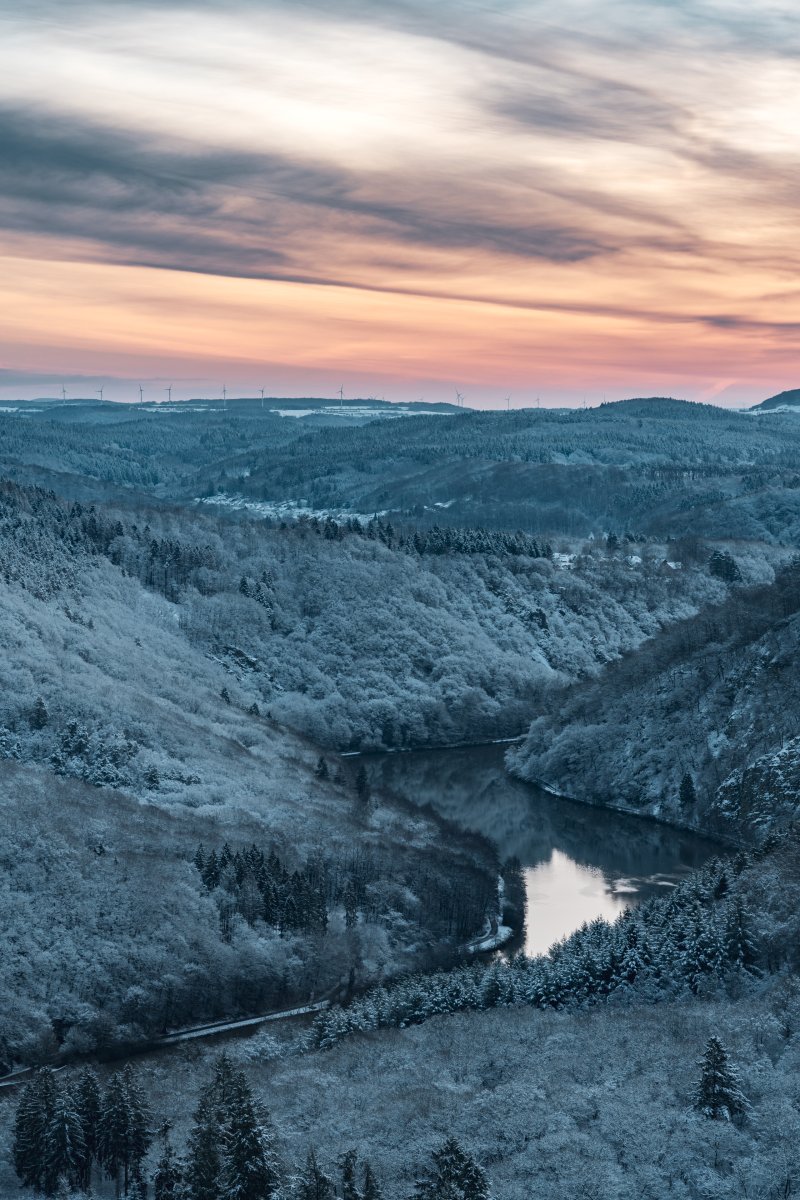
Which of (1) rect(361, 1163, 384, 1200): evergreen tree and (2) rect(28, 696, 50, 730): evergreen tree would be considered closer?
(1) rect(361, 1163, 384, 1200): evergreen tree

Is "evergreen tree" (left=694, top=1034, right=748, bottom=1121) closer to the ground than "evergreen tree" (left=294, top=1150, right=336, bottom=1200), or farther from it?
farther from it

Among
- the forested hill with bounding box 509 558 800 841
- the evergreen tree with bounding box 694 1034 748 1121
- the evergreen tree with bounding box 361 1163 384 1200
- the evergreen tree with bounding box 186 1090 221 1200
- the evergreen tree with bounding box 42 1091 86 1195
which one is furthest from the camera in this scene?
the forested hill with bounding box 509 558 800 841

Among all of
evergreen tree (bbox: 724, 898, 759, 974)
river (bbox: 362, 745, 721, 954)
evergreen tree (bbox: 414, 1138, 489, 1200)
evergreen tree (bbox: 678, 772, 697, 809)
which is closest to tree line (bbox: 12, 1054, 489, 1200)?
evergreen tree (bbox: 414, 1138, 489, 1200)

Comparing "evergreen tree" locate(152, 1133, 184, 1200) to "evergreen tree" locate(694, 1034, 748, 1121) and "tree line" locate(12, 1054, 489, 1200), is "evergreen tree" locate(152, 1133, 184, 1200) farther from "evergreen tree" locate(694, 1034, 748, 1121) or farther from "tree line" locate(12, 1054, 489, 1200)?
"evergreen tree" locate(694, 1034, 748, 1121)

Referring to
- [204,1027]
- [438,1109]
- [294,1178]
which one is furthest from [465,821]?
[294,1178]

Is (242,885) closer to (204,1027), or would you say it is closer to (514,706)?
(204,1027)

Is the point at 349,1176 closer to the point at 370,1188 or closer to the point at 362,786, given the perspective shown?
the point at 370,1188
